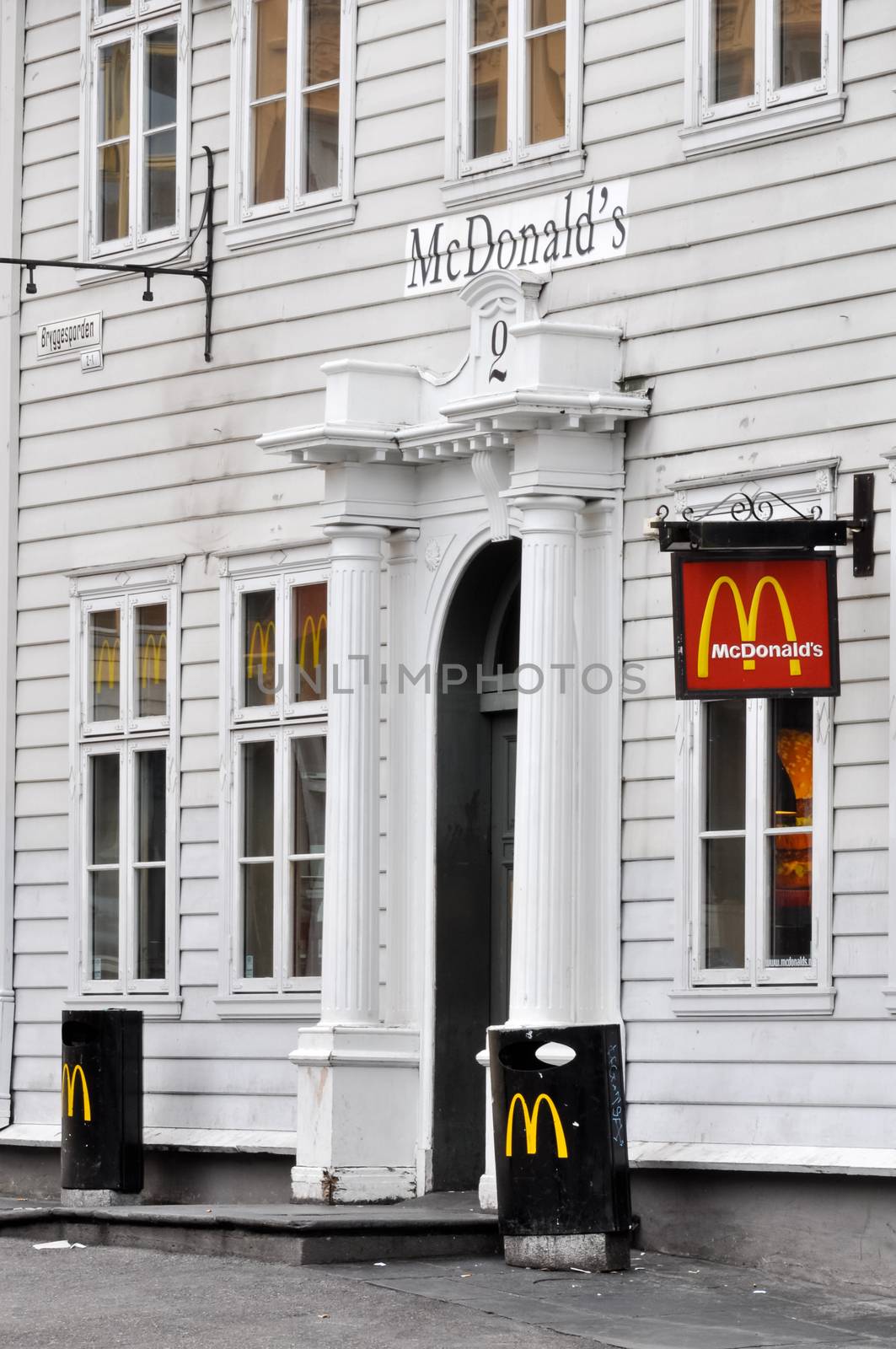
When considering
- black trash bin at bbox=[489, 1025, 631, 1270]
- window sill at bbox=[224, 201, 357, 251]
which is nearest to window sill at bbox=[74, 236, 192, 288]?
window sill at bbox=[224, 201, 357, 251]

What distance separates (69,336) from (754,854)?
614 cm

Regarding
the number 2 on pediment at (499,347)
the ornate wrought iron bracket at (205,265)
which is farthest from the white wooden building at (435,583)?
the ornate wrought iron bracket at (205,265)

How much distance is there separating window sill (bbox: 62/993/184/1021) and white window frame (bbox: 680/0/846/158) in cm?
566

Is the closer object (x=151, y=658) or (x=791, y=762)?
(x=791, y=762)

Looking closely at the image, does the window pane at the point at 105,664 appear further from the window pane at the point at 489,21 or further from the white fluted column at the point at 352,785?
the window pane at the point at 489,21

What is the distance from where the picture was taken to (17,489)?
616 inches

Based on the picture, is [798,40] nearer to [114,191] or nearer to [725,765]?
[725,765]

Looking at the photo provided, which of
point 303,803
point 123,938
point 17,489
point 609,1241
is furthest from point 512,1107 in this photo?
point 17,489

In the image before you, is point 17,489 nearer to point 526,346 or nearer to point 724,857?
point 526,346

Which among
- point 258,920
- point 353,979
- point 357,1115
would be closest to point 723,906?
point 353,979

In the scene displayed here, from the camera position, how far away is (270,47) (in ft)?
47.1

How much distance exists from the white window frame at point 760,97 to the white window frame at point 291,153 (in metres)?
2.45

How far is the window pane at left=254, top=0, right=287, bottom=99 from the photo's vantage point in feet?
46.8

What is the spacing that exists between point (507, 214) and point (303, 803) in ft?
11.1
